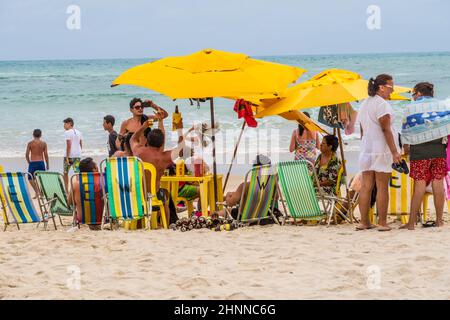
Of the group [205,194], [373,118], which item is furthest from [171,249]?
[373,118]

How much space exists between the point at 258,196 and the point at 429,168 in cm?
155

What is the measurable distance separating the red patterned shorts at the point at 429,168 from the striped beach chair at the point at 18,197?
349 centimetres

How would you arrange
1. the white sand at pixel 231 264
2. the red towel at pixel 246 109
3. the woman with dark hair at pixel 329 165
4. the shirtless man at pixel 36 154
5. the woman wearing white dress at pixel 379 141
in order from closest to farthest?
the white sand at pixel 231 264
the woman wearing white dress at pixel 379 141
the woman with dark hair at pixel 329 165
the red towel at pixel 246 109
the shirtless man at pixel 36 154

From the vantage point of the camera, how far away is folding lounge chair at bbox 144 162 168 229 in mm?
7051

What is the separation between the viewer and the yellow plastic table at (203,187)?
7.35 metres

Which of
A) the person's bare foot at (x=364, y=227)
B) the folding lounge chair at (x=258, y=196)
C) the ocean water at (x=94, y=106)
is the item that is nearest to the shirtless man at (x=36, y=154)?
the ocean water at (x=94, y=106)

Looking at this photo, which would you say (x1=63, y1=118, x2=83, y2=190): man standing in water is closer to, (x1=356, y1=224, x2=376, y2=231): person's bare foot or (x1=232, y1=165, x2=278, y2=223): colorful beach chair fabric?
(x1=232, y1=165, x2=278, y2=223): colorful beach chair fabric

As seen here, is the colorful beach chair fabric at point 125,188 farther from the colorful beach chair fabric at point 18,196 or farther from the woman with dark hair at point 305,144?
the woman with dark hair at point 305,144

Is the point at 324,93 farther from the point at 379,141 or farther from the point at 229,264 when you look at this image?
the point at 229,264

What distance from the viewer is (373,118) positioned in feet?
21.2

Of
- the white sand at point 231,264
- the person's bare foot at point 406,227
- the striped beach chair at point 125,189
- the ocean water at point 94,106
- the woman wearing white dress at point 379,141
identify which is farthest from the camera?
the ocean water at point 94,106

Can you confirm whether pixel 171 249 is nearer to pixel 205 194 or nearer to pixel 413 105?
pixel 205 194

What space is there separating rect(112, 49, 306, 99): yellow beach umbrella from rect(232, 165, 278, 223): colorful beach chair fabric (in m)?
0.73

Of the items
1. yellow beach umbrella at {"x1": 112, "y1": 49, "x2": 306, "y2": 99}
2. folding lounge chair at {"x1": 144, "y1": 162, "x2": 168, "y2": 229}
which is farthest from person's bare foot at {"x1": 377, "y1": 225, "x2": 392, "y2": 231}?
folding lounge chair at {"x1": 144, "y1": 162, "x2": 168, "y2": 229}
